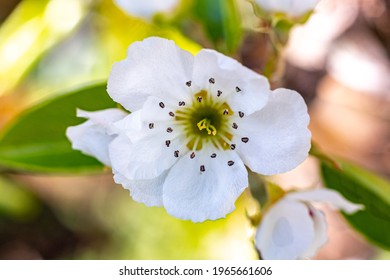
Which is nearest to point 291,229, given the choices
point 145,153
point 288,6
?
point 145,153

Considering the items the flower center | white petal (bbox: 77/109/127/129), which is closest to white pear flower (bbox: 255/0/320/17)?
the flower center

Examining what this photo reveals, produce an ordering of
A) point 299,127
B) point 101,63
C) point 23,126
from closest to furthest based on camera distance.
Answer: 1. point 299,127
2. point 23,126
3. point 101,63

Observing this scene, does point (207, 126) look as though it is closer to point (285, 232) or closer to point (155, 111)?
point (155, 111)

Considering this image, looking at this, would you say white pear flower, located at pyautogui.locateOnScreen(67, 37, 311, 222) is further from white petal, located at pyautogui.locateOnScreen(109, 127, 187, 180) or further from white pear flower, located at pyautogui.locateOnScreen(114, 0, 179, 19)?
white pear flower, located at pyautogui.locateOnScreen(114, 0, 179, 19)

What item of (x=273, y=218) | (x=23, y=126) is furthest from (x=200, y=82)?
(x=23, y=126)

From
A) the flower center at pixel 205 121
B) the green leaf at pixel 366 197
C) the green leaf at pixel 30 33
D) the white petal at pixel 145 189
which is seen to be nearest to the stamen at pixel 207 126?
the flower center at pixel 205 121

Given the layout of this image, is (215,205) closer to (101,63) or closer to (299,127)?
(299,127)

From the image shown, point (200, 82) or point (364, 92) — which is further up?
point (200, 82)
